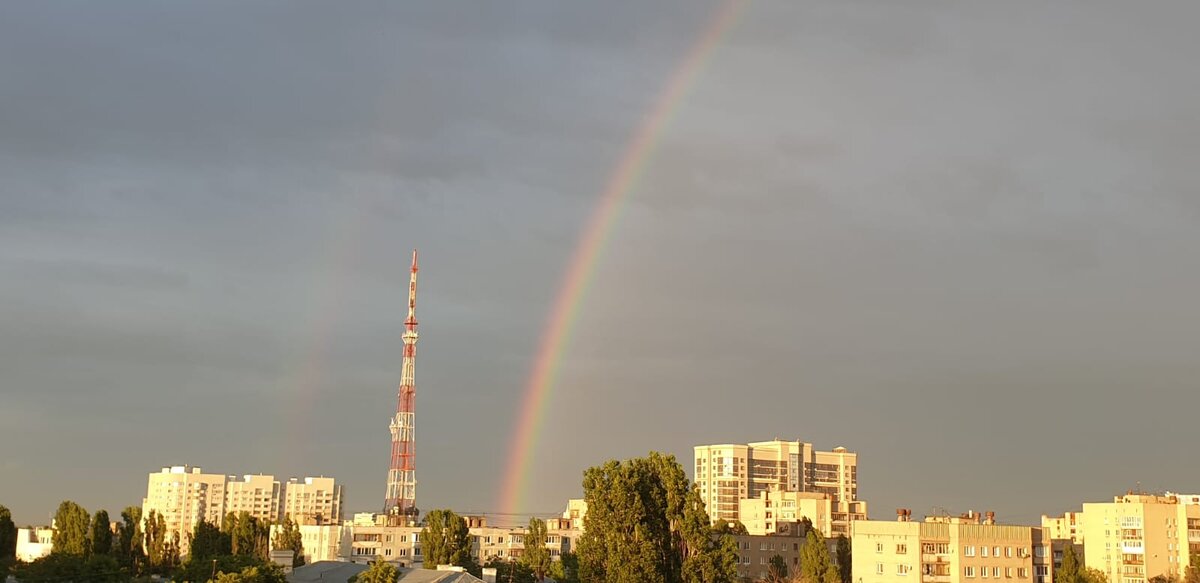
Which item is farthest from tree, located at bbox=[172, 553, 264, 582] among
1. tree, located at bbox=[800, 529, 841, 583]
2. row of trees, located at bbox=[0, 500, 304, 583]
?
tree, located at bbox=[800, 529, 841, 583]

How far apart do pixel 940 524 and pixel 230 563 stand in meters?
59.0

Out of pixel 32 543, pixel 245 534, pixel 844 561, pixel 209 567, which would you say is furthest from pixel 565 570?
pixel 32 543

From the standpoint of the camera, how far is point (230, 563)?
7681 centimetres

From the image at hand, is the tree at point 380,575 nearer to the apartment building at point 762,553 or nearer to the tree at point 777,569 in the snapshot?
the tree at point 777,569

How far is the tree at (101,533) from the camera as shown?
11031cm

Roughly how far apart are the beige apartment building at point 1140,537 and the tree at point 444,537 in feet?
192

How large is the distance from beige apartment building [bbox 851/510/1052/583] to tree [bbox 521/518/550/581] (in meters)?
33.5

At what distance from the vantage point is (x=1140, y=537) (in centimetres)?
12781

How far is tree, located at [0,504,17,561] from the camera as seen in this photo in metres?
116

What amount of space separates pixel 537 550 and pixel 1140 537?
201 feet

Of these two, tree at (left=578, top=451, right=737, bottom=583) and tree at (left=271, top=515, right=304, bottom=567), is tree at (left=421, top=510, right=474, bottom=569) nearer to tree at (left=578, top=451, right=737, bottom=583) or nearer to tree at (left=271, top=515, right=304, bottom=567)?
tree at (left=271, top=515, right=304, bottom=567)

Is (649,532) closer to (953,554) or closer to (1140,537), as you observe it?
(953,554)

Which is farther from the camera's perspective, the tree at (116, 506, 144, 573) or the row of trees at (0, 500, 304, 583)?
the tree at (116, 506, 144, 573)

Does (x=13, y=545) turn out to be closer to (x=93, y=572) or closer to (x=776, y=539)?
(x=93, y=572)
